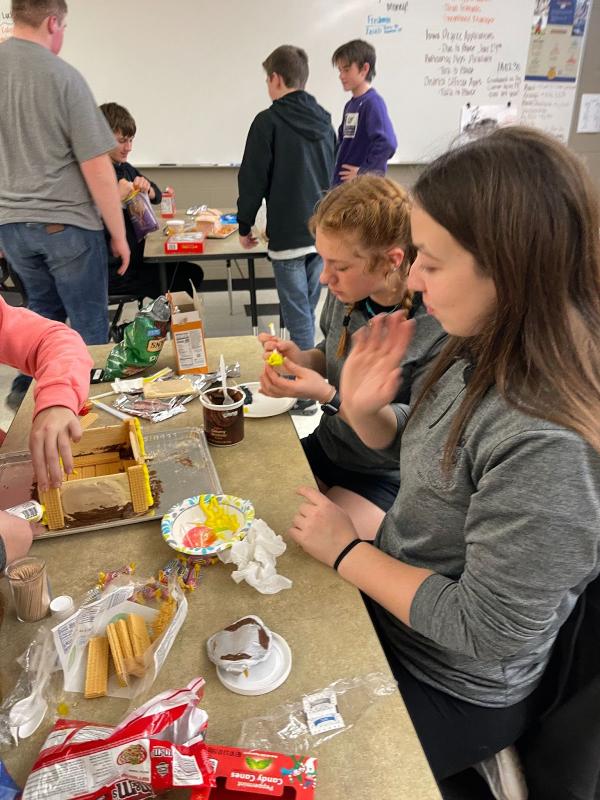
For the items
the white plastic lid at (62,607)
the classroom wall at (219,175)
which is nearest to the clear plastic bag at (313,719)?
the white plastic lid at (62,607)

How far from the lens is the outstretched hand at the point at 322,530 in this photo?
2.82 ft

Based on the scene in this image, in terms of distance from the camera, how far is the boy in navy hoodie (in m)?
2.68

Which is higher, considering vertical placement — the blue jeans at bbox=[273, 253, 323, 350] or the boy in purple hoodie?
the boy in purple hoodie

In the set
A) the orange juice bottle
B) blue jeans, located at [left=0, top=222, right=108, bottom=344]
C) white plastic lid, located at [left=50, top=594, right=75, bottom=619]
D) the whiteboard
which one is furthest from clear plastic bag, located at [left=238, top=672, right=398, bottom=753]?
the whiteboard

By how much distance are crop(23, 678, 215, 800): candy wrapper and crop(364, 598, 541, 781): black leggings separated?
42 cm

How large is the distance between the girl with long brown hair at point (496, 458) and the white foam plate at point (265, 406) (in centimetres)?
42

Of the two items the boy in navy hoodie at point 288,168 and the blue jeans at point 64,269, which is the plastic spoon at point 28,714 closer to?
the blue jeans at point 64,269

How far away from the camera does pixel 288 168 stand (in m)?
2.77

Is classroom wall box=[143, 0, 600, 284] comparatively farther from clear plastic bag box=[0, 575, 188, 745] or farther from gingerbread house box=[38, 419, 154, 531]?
clear plastic bag box=[0, 575, 188, 745]

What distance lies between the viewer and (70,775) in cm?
54

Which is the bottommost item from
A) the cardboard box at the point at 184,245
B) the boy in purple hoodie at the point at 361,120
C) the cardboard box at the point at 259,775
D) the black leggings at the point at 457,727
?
the black leggings at the point at 457,727

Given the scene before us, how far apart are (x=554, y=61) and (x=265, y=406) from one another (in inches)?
167

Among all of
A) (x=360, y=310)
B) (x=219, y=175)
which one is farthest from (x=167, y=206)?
(x=360, y=310)

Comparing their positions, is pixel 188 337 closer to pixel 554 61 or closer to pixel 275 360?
pixel 275 360
